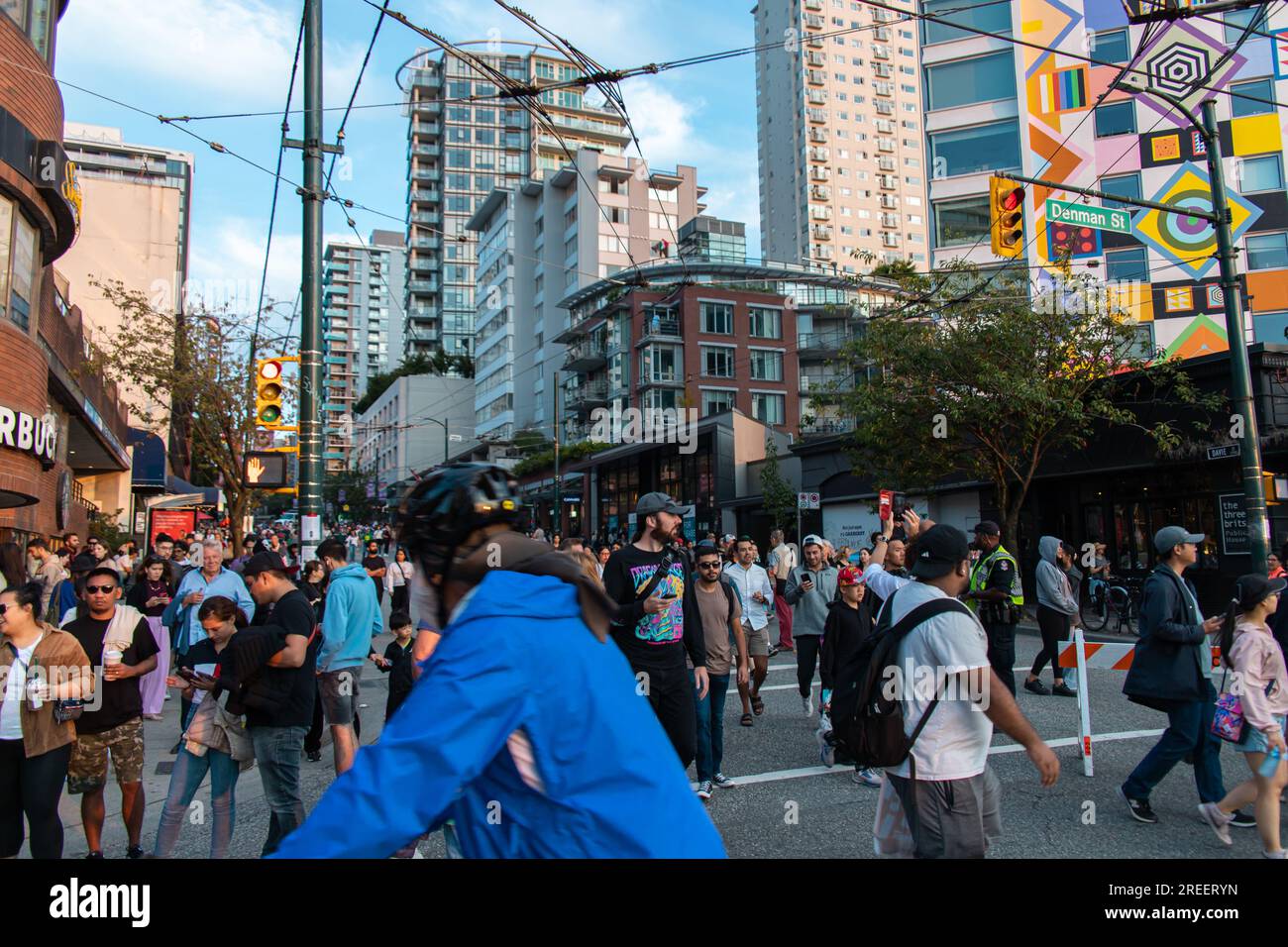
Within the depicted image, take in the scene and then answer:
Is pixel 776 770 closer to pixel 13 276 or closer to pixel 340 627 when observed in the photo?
pixel 340 627

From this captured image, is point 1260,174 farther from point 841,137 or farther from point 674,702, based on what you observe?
point 841,137

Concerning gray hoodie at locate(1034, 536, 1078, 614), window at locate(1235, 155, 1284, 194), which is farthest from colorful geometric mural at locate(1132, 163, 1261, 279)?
gray hoodie at locate(1034, 536, 1078, 614)

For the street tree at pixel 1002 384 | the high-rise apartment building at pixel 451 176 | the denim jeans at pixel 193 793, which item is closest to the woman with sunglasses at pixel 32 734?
the denim jeans at pixel 193 793

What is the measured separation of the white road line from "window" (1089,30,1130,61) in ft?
109

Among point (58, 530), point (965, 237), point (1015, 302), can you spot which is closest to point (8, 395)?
point (58, 530)

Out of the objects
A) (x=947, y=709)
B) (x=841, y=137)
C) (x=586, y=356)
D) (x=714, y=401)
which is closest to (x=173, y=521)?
(x=947, y=709)

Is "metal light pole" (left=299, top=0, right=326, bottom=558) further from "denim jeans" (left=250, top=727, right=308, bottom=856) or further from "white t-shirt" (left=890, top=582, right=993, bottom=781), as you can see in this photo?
"white t-shirt" (left=890, top=582, right=993, bottom=781)

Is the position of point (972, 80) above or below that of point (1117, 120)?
above

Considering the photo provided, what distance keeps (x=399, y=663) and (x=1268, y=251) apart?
35.0 m

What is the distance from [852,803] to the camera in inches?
244

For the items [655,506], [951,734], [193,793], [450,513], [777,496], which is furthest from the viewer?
[777,496]

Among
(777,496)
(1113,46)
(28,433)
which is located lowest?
(777,496)

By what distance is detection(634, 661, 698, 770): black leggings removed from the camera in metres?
5.59

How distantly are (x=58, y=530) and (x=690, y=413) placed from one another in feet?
118
